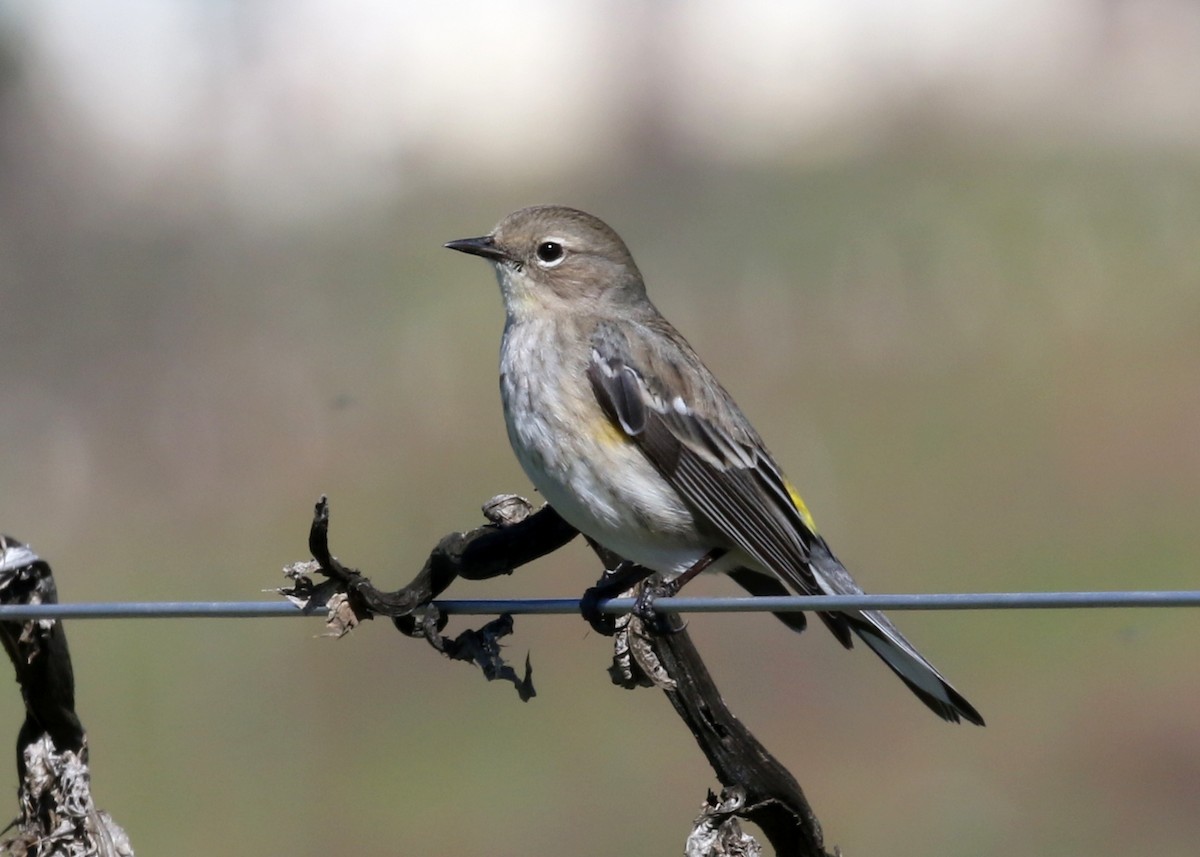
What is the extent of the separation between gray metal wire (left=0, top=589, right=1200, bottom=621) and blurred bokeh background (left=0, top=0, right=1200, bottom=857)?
7.47 m

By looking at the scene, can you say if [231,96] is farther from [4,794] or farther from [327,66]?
[4,794]

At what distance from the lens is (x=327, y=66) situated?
3625cm

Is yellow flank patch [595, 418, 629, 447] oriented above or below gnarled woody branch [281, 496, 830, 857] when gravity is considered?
above

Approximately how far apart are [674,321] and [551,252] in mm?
15492

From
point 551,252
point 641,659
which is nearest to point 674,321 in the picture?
point 551,252

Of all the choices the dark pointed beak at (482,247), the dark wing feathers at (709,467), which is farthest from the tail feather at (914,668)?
the dark pointed beak at (482,247)

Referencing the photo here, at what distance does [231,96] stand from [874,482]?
20.6 metres

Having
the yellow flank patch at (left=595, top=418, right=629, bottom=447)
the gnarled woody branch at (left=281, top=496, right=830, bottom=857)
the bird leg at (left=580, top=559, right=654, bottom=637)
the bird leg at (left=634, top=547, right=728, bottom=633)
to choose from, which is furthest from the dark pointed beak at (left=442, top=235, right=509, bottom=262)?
the gnarled woody branch at (left=281, top=496, right=830, bottom=857)

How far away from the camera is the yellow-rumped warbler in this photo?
19.5 feet

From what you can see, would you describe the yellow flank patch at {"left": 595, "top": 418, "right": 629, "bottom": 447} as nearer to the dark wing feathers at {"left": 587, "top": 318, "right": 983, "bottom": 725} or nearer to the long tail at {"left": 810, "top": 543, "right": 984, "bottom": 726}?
the dark wing feathers at {"left": 587, "top": 318, "right": 983, "bottom": 725}

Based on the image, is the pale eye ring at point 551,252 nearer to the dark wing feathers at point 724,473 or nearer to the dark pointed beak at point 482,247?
the dark pointed beak at point 482,247

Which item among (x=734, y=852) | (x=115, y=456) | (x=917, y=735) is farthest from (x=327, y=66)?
(x=734, y=852)

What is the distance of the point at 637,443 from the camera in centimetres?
617

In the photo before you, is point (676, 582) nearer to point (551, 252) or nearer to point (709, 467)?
point (709, 467)
